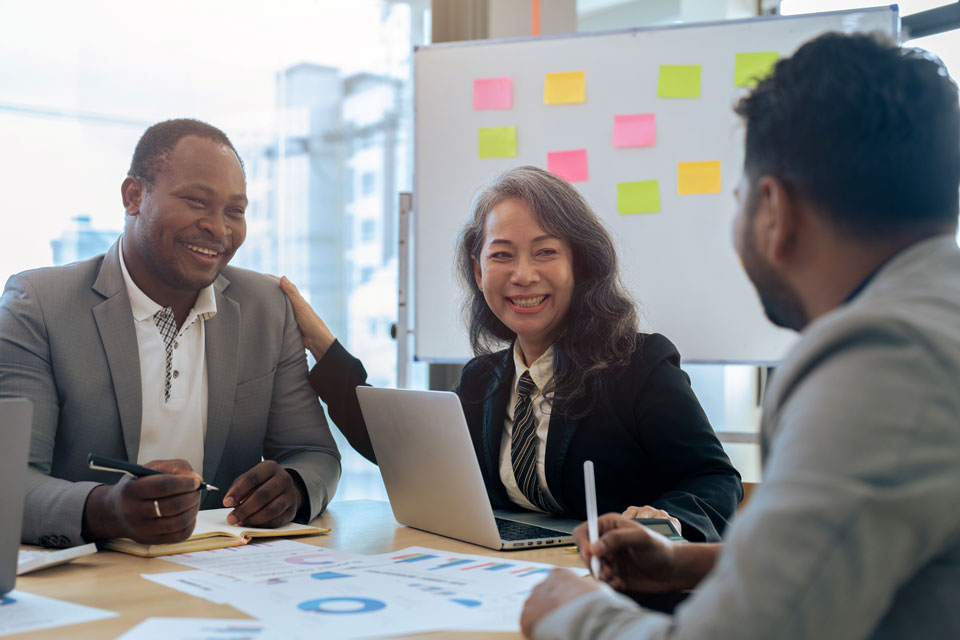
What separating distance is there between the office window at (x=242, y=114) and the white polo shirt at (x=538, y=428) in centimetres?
159

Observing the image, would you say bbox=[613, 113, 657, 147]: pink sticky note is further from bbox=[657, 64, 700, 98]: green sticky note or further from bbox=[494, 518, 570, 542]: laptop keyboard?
bbox=[494, 518, 570, 542]: laptop keyboard

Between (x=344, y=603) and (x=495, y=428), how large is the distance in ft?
2.64

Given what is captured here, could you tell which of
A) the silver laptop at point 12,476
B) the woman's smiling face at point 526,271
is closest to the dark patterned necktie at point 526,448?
the woman's smiling face at point 526,271

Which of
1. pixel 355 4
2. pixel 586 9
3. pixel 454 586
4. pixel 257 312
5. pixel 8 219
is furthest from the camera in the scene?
pixel 586 9

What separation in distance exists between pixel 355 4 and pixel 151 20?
2.51ft

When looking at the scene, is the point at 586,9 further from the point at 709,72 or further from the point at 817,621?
the point at 817,621

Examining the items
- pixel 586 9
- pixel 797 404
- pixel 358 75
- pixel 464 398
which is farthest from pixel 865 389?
pixel 586 9

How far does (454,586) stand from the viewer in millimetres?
1033

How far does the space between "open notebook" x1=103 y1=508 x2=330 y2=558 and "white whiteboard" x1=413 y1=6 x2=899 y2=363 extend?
3.59 feet

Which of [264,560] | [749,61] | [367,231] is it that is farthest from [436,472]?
[367,231]

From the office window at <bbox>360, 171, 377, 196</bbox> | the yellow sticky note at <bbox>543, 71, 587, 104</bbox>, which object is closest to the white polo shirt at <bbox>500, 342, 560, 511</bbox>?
the yellow sticky note at <bbox>543, 71, 587, 104</bbox>

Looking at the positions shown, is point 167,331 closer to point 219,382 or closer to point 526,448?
point 219,382

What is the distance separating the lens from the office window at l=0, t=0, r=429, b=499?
2.72 meters

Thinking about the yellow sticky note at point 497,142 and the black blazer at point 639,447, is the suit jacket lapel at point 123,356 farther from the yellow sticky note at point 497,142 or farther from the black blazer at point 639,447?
the yellow sticky note at point 497,142
